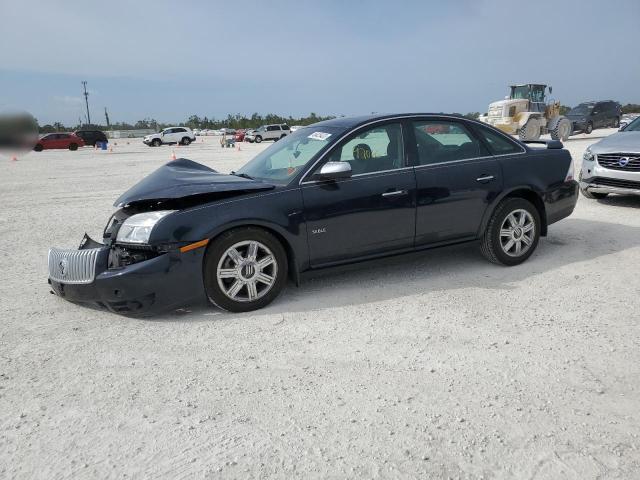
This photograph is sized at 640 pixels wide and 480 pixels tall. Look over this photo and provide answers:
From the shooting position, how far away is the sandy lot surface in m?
2.33

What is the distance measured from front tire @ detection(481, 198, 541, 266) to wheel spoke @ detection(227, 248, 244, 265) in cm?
249

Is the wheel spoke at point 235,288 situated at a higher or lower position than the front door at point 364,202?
lower

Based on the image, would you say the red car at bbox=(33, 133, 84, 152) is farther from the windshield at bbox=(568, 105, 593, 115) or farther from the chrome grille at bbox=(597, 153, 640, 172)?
the chrome grille at bbox=(597, 153, 640, 172)

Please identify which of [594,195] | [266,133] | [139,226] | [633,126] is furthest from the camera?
[266,133]

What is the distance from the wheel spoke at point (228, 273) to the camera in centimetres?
393

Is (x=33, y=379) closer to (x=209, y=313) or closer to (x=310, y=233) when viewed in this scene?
(x=209, y=313)

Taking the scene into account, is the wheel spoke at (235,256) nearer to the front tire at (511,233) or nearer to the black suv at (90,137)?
the front tire at (511,233)

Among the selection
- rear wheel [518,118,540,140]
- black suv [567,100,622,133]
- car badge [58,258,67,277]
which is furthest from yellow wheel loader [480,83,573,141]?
car badge [58,258,67,277]

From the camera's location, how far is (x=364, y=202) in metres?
4.37

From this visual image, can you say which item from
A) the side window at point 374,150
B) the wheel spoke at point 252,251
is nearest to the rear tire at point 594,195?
the side window at point 374,150

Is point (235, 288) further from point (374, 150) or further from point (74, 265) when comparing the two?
point (374, 150)

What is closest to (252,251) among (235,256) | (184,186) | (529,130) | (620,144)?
(235,256)

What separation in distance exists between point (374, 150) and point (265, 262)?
4.79 feet

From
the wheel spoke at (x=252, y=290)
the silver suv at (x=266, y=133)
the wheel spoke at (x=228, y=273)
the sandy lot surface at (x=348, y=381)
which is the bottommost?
the sandy lot surface at (x=348, y=381)
